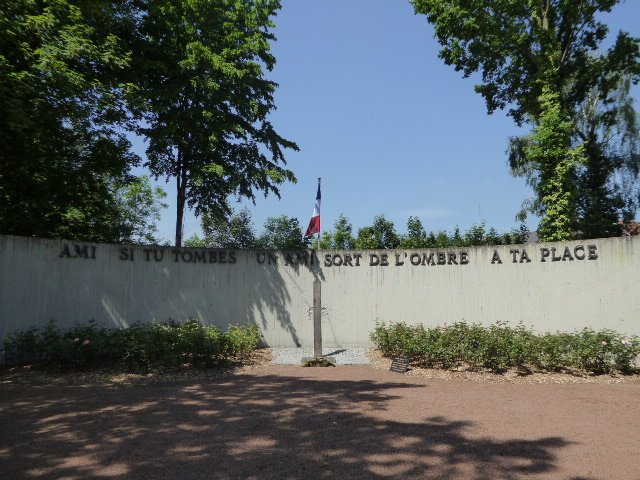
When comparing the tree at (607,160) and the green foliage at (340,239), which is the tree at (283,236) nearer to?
the green foliage at (340,239)

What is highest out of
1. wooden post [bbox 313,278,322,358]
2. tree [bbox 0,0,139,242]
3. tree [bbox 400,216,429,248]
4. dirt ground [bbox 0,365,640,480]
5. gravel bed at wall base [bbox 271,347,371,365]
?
tree [bbox 0,0,139,242]

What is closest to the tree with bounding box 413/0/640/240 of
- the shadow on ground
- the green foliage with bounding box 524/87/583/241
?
the green foliage with bounding box 524/87/583/241

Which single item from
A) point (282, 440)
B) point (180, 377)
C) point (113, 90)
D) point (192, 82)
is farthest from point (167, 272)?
point (282, 440)

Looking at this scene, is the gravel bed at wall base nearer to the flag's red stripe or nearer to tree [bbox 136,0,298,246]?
the flag's red stripe

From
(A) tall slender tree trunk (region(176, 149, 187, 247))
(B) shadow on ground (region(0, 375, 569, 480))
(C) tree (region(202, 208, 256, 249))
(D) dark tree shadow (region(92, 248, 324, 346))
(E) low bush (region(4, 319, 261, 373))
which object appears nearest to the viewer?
(B) shadow on ground (region(0, 375, 569, 480))

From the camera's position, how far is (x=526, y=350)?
9.98 m

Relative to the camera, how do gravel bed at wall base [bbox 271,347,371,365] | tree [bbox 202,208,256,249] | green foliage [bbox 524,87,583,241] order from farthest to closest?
tree [bbox 202,208,256,249], green foliage [bbox 524,87,583,241], gravel bed at wall base [bbox 271,347,371,365]

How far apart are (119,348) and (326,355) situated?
512cm

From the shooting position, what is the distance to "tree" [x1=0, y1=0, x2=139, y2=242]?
10734mm

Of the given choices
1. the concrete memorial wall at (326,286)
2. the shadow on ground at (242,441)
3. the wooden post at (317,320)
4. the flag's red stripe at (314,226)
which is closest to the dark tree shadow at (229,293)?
the concrete memorial wall at (326,286)

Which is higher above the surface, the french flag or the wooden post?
the french flag

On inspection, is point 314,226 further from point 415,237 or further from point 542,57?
point 542,57

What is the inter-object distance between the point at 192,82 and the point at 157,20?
8.63ft

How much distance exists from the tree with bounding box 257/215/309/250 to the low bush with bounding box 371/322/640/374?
766 centimetres
